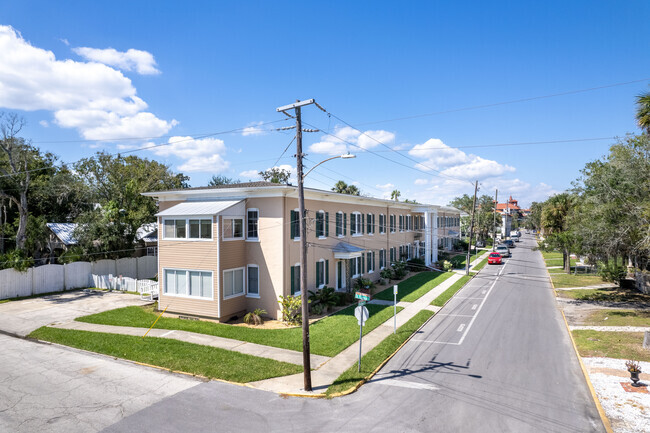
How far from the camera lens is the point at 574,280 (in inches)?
1355

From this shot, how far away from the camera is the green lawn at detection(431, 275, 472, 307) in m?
24.9

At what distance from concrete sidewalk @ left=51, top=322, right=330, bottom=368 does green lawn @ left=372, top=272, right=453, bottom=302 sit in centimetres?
1215

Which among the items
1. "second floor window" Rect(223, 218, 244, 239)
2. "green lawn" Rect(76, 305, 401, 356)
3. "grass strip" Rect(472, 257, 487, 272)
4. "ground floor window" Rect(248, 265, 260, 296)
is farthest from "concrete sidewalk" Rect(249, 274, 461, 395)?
"grass strip" Rect(472, 257, 487, 272)

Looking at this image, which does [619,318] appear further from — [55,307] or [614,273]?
[55,307]

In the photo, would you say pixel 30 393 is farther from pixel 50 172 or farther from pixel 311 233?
pixel 50 172

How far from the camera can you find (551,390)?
463 inches

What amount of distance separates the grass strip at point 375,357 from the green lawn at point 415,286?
510cm

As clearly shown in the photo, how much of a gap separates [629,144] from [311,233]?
1943 cm

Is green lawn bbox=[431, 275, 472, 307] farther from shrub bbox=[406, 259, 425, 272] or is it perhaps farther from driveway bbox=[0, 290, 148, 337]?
driveway bbox=[0, 290, 148, 337]

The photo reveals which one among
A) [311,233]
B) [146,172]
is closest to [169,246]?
[311,233]

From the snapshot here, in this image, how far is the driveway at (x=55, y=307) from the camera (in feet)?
61.6

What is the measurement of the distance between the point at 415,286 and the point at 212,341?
18751 mm

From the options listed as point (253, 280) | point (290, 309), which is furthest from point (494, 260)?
point (253, 280)

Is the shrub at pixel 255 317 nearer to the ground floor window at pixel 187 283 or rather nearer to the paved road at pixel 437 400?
the ground floor window at pixel 187 283
